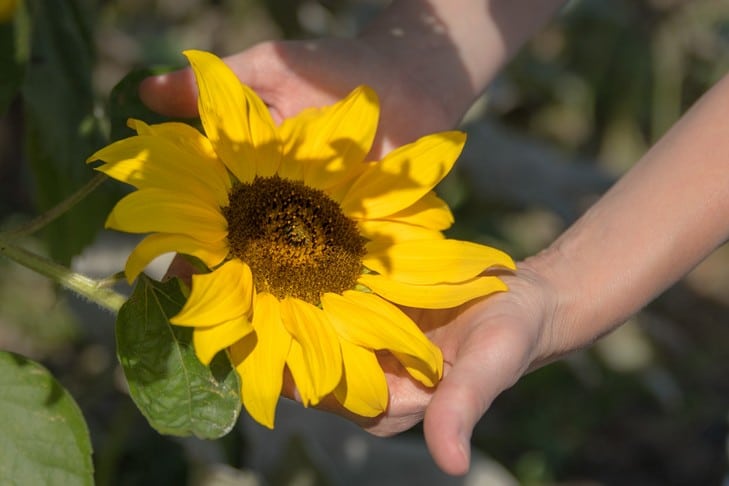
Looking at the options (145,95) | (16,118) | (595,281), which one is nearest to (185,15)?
(16,118)

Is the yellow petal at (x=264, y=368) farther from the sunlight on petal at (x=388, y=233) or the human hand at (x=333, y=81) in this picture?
the human hand at (x=333, y=81)

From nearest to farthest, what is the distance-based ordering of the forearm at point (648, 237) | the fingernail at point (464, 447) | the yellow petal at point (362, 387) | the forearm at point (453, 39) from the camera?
the fingernail at point (464, 447) → the yellow petal at point (362, 387) → the forearm at point (648, 237) → the forearm at point (453, 39)

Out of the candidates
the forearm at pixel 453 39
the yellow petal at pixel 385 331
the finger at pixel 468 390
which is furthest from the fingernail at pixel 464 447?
the forearm at pixel 453 39

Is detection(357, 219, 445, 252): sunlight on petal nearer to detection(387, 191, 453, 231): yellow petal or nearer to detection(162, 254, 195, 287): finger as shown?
detection(387, 191, 453, 231): yellow petal

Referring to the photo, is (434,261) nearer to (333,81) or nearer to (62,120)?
(333,81)

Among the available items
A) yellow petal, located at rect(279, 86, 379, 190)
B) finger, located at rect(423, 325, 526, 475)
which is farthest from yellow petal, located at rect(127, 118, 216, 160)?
→ finger, located at rect(423, 325, 526, 475)

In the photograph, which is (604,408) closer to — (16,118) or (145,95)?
(16,118)
